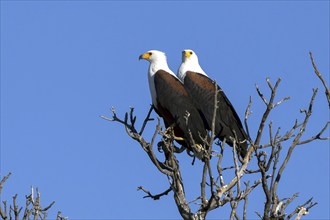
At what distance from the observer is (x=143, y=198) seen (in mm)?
8531


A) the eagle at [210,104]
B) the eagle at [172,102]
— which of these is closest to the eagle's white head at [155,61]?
the eagle at [172,102]

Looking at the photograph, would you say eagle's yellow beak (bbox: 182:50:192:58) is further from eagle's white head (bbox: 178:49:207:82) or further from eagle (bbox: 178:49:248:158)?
eagle (bbox: 178:49:248:158)

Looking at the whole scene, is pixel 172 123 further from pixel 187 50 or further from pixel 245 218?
pixel 245 218

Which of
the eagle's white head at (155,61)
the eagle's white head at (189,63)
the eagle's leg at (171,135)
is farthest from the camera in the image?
the eagle's white head at (189,63)

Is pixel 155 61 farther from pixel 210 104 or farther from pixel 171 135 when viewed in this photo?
pixel 171 135

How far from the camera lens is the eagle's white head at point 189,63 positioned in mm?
11460

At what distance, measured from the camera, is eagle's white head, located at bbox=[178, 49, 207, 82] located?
11.5 m

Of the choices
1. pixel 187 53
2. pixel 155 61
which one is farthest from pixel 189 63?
pixel 155 61

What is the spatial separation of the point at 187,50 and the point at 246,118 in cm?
450

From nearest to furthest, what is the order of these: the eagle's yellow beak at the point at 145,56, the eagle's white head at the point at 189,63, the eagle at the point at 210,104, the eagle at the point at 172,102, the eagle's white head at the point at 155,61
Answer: the eagle at the point at 172,102 < the eagle at the point at 210,104 < the eagle's white head at the point at 155,61 < the eagle's yellow beak at the point at 145,56 < the eagle's white head at the point at 189,63

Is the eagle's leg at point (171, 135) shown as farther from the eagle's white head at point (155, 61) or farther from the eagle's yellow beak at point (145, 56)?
the eagle's yellow beak at point (145, 56)

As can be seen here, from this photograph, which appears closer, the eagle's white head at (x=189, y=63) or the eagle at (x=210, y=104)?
the eagle at (x=210, y=104)

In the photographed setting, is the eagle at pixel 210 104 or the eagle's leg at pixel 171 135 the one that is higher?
the eagle at pixel 210 104

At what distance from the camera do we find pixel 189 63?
11539 mm
